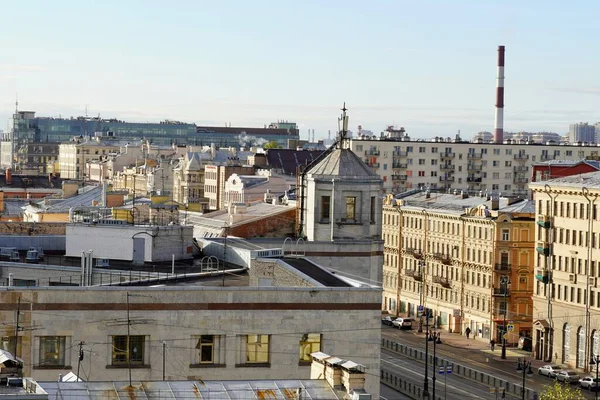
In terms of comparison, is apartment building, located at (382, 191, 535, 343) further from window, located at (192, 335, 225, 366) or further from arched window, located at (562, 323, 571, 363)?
window, located at (192, 335, 225, 366)

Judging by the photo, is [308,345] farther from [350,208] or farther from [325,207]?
[325,207]

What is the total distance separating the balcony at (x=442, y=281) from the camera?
152000 millimetres

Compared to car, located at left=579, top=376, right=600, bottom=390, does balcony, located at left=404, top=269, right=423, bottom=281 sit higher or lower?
higher

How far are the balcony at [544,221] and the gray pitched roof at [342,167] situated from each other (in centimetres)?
4735

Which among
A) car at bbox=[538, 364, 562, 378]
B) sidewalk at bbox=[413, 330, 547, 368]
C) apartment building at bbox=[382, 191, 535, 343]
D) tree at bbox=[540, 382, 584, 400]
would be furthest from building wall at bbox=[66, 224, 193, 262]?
apartment building at bbox=[382, 191, 535, 343]

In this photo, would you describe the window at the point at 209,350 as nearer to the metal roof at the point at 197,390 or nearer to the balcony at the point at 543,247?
the metal roof at the point at 197,390

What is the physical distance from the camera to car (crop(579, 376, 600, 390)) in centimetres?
11088

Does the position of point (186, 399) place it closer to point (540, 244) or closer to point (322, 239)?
point (322, 239)

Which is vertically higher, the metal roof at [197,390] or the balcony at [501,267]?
the metal roof at [197,390]

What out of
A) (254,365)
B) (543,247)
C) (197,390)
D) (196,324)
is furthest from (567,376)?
(197,390)

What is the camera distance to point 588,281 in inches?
4813

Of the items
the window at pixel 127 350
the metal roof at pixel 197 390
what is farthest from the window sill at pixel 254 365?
the metal roof at pixel 197 390

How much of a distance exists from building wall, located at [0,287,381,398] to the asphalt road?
53642 millimetres

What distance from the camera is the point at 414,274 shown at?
160625 millimetres
